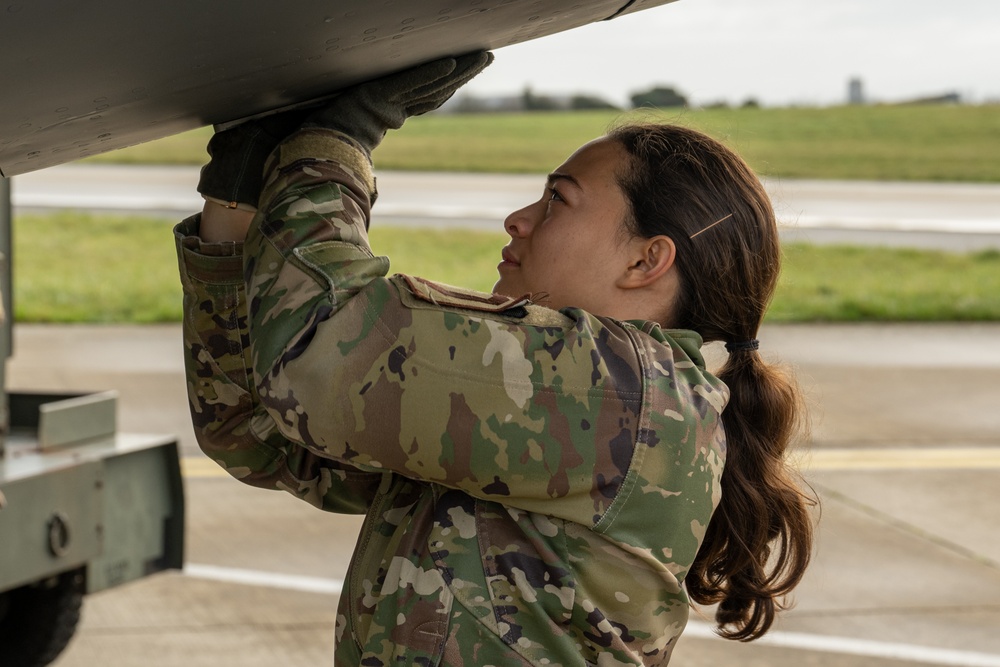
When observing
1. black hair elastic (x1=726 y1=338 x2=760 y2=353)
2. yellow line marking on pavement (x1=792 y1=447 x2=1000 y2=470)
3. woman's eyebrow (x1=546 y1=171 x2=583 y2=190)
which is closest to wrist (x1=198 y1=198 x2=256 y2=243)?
woman's eyebrow (x1=546 y1=171 x2=583 y2=190)

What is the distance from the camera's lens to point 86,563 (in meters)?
3.84

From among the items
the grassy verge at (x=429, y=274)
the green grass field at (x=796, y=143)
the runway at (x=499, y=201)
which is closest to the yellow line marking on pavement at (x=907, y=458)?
the grassy verge at (x=429, y=274)

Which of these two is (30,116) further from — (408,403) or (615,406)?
(615,406)

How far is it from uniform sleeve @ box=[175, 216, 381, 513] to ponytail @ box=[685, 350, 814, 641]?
0.46 m

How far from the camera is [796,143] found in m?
32.1

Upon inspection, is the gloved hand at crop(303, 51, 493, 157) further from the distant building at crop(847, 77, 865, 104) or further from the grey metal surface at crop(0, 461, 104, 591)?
the distant building at crop(847, 77, 865, 104)

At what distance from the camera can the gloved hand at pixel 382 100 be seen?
1.47 metres

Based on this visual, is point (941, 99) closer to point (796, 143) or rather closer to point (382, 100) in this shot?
point (796, 143)

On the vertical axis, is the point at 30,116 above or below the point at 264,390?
above

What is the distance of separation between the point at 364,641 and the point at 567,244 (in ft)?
1.74

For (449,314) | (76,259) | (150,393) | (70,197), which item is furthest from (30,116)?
(70,197)

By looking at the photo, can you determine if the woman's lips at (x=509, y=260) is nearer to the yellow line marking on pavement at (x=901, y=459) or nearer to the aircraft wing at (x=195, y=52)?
the aircraft wing at (x=195, y=52)

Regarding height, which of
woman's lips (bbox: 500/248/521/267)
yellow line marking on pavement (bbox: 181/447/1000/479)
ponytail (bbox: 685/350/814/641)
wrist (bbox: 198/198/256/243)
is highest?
wrist (bbox: 198/198/256/243)

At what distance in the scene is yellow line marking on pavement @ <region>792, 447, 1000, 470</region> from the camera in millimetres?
7512
